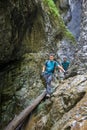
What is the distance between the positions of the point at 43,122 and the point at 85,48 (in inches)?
162

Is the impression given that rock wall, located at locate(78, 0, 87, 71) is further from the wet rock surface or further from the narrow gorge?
the wet rock surface

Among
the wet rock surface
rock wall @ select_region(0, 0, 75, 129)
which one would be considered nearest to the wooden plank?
the wet rock surface

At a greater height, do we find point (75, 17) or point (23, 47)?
point (75, 17)

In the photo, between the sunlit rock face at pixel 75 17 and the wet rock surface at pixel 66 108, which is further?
the sunlit rock face at pixel 75 17

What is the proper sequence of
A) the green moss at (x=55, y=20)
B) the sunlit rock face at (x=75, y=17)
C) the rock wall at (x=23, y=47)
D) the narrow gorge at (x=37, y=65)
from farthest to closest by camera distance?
1. the sunlit rock face at (x=75, y=17)
2. the green moss at (x=55, y=20)
3. the rock wall at (x=23, y=47)
4. the narrow gorge at (x=37, y=65)

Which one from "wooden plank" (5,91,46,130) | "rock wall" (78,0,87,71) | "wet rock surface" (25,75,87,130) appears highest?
"rock wall" (78,0,87,71)

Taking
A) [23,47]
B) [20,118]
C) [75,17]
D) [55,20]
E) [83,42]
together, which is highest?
[55,20]

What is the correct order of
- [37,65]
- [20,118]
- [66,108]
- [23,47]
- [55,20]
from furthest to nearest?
[55,20] → [37,65] → [23,47] → [20,118] → [66,108]

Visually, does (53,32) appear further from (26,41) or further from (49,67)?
(49,67)

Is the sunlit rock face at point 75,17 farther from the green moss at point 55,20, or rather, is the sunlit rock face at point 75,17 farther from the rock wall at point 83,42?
the rock wall at point 83,42

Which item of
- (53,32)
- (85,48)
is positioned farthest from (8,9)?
(53,32)

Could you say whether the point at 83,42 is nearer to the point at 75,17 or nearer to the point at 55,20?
the point at 55,20

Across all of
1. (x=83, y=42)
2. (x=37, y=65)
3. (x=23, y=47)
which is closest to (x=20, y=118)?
(x=83, y=42)

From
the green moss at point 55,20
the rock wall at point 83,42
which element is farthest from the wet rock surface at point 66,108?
the green moss at point 55,20
